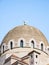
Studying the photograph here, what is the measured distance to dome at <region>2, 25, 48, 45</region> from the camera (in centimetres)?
5466

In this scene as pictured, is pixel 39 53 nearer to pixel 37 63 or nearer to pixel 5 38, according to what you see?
pixel 37 63

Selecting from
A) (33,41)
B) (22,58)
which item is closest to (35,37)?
(33,41)

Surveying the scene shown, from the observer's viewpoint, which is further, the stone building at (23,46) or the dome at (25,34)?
the dome at (25,34)

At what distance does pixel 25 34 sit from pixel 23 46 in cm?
209

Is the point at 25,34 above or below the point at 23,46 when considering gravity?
above

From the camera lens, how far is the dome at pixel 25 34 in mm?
54656

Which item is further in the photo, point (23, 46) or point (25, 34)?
point (25, 34)

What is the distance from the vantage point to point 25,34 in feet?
180

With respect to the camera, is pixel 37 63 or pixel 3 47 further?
pixel 3 47

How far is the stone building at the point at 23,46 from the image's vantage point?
5208 cm

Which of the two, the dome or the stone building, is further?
the dome

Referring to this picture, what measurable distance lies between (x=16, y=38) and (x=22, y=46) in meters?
1.54

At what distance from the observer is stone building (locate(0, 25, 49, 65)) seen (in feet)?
171

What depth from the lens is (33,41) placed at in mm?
54281
